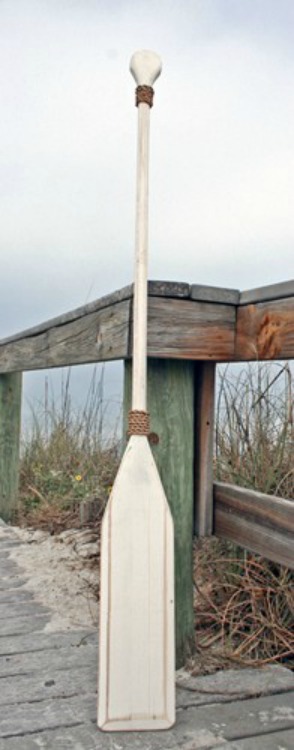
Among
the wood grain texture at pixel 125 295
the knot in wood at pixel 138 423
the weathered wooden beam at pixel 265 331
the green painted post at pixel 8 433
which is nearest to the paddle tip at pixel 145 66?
the wood grain texture at pixel 125 295

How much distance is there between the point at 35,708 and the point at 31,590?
1.19m

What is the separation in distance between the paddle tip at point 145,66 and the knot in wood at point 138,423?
1.03m

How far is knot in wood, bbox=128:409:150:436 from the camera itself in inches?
74.6

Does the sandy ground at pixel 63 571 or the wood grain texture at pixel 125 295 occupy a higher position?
the wood grain texture at pixel 125 295

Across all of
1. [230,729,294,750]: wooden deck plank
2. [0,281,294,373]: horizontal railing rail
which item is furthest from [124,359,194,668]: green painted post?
[230,729,294,750]: wooden deck plank

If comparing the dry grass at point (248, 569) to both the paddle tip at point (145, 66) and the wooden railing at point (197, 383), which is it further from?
the paddle tip at point (145, 66)

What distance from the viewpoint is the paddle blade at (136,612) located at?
5.78 feet

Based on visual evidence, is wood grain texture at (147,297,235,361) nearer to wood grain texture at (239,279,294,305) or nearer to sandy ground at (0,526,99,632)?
wood grain texture at (239,279,294,305)

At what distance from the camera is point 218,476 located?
9.21 ft

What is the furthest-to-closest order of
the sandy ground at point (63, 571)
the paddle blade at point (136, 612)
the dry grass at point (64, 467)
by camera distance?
the dry grass at point (64, 467) → the sandy ground at point (63, 571) → the paddle blade at point (136, 612)

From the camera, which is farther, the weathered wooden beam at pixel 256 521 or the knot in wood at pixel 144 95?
the knot in wood at pixel 144 95

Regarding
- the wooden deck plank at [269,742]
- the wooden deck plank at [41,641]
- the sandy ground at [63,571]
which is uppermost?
the sandy ground at [63,571]

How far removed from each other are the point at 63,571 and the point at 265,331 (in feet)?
5.88

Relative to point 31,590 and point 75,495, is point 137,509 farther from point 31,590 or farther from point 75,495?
point 75,495
